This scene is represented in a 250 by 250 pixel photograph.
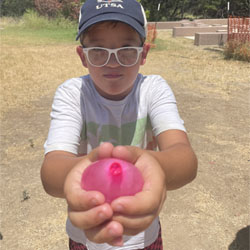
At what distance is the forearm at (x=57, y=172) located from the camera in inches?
40.8

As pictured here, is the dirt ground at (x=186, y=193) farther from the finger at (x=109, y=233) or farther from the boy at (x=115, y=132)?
the finger at (x=109, y=233)

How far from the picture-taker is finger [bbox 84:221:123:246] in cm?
72

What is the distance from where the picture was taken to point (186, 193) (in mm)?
3654

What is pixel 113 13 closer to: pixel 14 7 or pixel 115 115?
pixel 115 115

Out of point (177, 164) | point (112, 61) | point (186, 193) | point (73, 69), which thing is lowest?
point (73, 69)

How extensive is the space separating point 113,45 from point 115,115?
1.18 ft

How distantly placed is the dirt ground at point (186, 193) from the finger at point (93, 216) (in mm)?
2327

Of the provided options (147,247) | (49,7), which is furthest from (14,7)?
(147,247)

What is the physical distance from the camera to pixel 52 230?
121 inches

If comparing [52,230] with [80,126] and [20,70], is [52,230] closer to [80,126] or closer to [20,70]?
[80,126]

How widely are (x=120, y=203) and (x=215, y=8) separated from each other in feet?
99.6

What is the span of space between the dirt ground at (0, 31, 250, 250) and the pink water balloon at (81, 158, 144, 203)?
2324 millimetres

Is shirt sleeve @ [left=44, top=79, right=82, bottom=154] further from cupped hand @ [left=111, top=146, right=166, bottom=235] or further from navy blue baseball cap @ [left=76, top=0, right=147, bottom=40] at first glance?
cupped hand @ [left=111, top=146, right=166, bottom=235]

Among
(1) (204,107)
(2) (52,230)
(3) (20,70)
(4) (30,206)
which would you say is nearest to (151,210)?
(2) (52,230)
